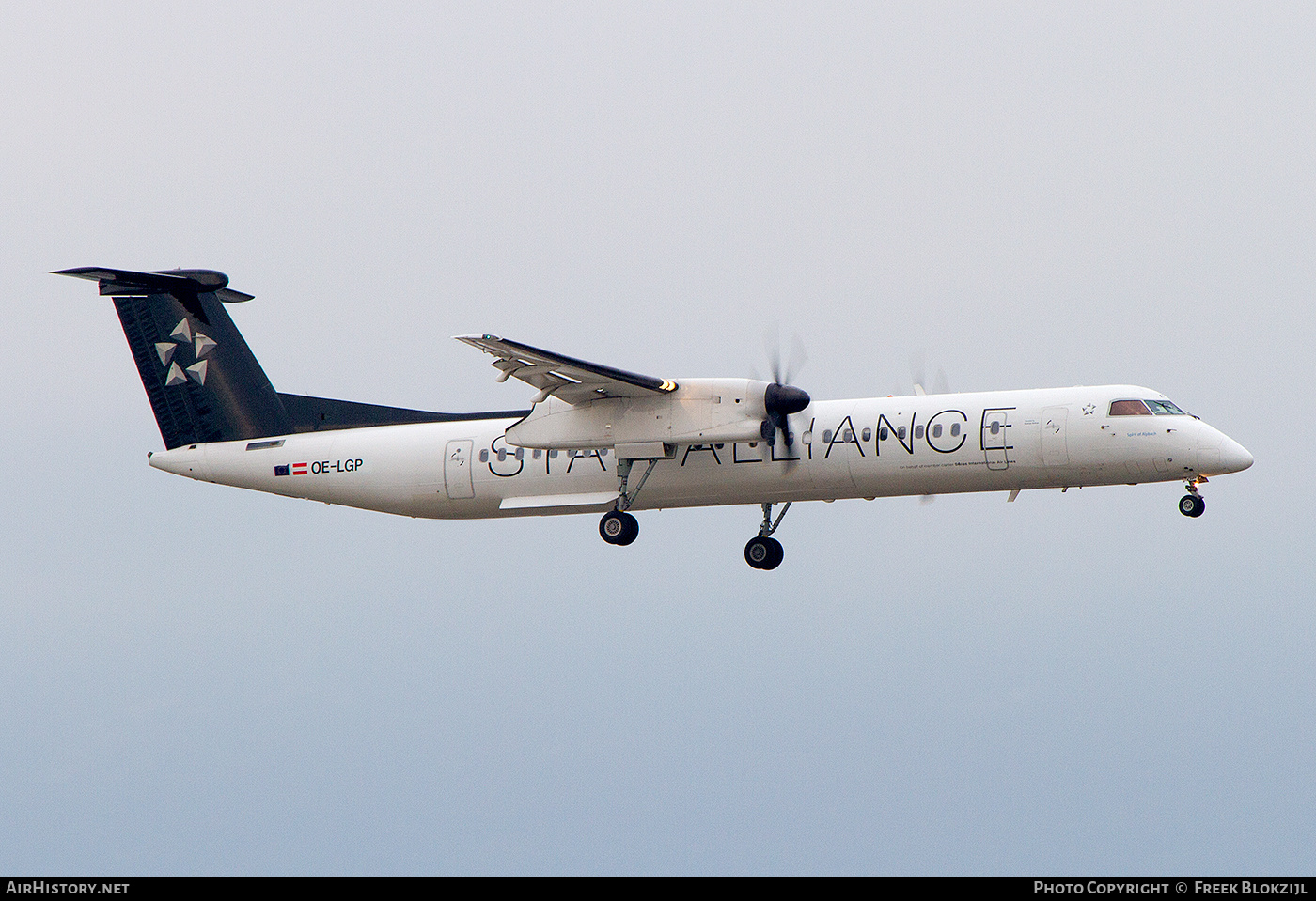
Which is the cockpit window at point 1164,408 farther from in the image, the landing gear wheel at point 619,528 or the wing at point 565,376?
the landing gear wheel at point 619,528

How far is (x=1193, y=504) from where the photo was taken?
79.7 ft

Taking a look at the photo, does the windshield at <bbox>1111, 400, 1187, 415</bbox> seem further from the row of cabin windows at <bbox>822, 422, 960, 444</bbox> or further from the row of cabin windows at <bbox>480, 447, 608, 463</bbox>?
the row of cabin windows at <bbox>480, 447, 608, 463</bbox>

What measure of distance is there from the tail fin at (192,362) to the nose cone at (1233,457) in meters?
15.2

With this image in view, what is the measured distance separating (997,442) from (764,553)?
4.67m

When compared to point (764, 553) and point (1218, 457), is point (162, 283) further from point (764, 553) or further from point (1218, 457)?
point (1218, 457)

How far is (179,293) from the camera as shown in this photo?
28.9 metres

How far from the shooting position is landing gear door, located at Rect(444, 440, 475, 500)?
88.8 feet

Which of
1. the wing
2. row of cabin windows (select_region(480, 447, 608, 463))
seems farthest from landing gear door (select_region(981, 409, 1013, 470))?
row of cabin windows (select_region(480, 447, 608, 463))

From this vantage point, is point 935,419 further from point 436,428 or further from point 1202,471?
point 436,428

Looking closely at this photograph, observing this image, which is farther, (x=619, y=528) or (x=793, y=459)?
(x=619, y=528)

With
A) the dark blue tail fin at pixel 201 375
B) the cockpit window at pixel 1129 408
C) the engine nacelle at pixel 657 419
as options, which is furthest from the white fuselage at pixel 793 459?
the engine nacelle at pixel 657 419

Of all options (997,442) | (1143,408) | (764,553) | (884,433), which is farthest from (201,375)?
(1143,408)
